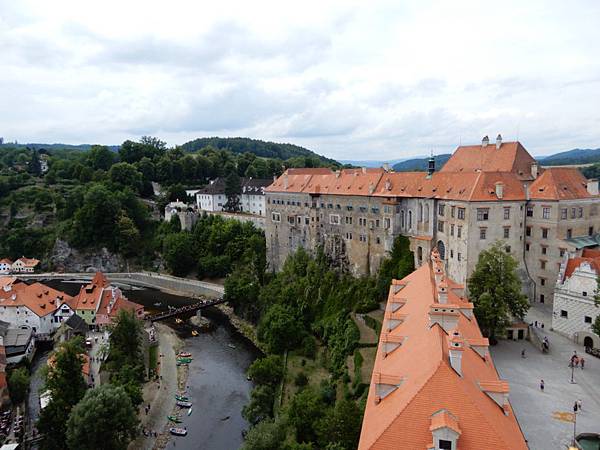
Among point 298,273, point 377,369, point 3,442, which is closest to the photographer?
point 377,369

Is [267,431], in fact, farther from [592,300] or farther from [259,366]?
[592,300]

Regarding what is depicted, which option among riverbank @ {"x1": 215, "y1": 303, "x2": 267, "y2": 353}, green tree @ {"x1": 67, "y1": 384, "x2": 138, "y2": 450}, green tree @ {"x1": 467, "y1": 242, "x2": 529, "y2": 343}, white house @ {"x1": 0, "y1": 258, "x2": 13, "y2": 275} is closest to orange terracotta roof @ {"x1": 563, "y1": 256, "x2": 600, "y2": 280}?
green tree @ {"x1": 467, "y1": 242, "x2": 529, "y2": 343}

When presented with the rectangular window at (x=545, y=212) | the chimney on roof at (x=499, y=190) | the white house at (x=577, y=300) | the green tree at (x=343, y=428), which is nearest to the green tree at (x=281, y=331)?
the green tree at (x=343, y=428)

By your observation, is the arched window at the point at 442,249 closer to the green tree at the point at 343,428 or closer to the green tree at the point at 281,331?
the green tree at the point at 281,331

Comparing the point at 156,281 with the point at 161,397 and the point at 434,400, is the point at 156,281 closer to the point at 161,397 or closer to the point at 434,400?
the point at 161,397

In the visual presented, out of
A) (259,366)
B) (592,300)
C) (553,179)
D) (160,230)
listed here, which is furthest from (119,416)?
(160,230)

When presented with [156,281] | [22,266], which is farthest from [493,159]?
[22,266]
